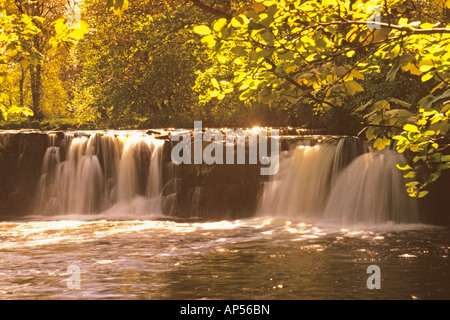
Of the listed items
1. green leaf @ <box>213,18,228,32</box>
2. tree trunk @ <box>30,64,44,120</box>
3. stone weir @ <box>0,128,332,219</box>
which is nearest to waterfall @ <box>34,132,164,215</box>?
stone weir @ <box>0,128,332,219</box>

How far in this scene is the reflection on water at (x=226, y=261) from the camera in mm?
10219

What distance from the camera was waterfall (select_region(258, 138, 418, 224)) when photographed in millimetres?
17703

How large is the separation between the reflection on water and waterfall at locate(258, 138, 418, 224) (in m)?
0.90

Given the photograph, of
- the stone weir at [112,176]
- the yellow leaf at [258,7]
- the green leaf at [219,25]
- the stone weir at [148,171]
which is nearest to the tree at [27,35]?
the green leaf at [219,25]

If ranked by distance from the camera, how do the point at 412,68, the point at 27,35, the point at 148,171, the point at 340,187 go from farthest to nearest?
the point at 148,171, the point at 340,187, the point at 27,35, the point at 412,68

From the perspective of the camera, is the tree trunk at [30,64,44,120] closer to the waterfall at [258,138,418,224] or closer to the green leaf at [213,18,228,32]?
the waterfall at [258,138,418,224]

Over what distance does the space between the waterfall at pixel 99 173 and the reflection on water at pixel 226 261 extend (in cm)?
430

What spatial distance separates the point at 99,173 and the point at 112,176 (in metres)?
0.47

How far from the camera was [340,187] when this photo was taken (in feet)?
62.1

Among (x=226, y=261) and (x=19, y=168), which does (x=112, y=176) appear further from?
(x=226, y=261)

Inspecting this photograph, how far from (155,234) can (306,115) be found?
1256 centimetres

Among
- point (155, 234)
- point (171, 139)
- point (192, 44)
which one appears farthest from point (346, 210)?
point (192, 44)

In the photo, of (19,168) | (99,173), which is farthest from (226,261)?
(19,168)
